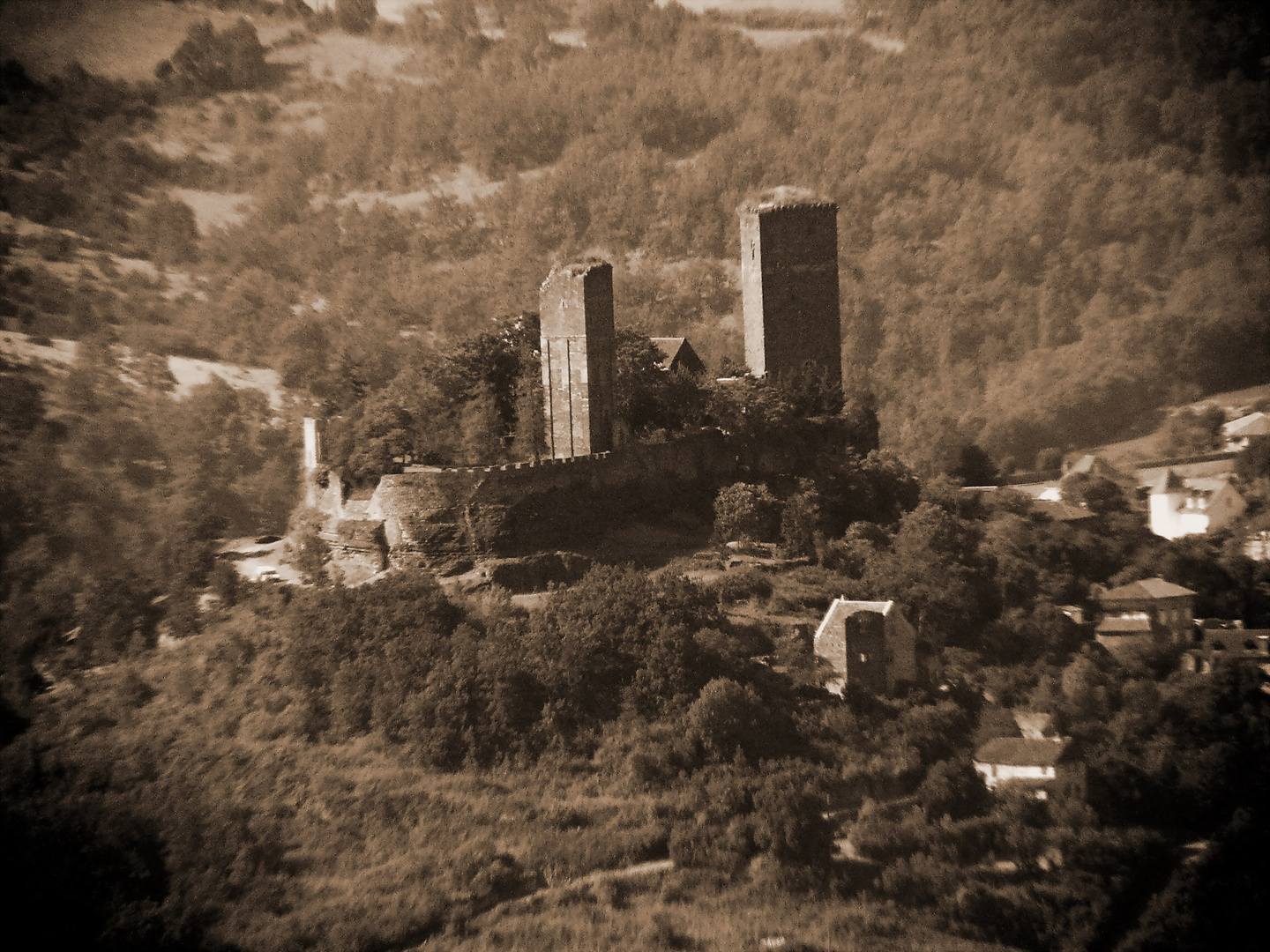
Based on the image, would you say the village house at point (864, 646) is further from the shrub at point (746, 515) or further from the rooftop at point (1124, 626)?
the rooftop at point (1124, 626)

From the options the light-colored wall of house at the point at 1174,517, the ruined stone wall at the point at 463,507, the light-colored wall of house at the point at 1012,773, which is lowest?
the light-colored wall of house at the point at 1012,773

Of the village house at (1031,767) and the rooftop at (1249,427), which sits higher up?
the rooftop at (1249,427)

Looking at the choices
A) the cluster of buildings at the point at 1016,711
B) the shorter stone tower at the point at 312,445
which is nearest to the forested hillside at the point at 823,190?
the shorter stone tower at the point at 312,445

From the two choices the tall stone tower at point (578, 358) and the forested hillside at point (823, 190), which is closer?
the tall stone tower at point (578, 358)

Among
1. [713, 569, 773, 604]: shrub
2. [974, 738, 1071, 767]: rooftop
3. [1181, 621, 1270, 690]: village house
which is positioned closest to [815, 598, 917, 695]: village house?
[713, 569, 773, 604]: shrub

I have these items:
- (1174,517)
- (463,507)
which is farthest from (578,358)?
(1174,517)

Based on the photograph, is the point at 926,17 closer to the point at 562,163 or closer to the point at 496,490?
the point at 562,163

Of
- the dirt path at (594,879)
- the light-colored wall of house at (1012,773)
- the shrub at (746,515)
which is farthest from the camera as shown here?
the shrub at (746,515)

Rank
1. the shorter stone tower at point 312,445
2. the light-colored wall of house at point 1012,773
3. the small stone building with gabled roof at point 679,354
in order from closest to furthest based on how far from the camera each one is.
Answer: the light-colored wall of house at point 1012,773 → the shorter stone tower at point 312,445 → the small stone building with gabled roof at point 679,354
